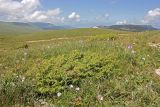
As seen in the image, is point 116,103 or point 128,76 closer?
point 116,103

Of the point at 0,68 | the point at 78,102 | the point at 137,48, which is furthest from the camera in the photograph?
the point at 137,48

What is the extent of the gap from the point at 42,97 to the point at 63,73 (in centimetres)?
72

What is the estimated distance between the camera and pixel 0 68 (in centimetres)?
945

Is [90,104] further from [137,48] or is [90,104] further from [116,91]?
[137,48]

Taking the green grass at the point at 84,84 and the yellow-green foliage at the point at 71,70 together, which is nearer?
the green grass at the point at 84,84

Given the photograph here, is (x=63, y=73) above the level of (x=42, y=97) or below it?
above

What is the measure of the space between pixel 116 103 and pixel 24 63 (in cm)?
388

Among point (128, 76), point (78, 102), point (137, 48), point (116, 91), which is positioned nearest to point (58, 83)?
point (78, 102)

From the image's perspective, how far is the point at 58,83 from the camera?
23.5 feet

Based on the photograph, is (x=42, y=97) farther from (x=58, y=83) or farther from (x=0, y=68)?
(x=0, y=68)

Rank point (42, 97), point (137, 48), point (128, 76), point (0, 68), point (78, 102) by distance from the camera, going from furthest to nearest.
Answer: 1. point (137, 48)
2. point (0, 68)
3. point (128, 76)
4. point (42, 97)
5. point (78, 102)

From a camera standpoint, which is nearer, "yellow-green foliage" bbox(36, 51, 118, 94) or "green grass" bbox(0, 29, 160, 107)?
"green grass" bbox(0, 29, 160, 107)

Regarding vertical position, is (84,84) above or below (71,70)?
below

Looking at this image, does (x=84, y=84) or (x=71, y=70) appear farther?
(x=71, y=70)
